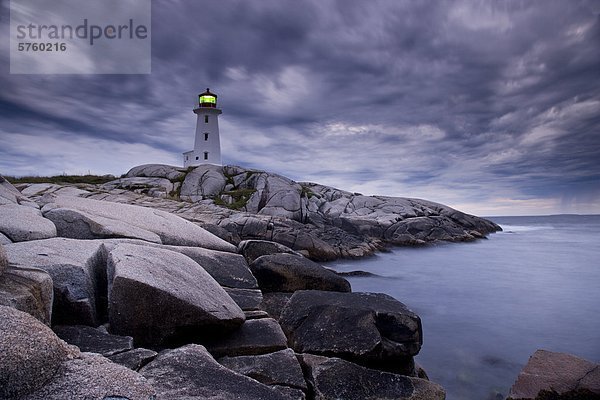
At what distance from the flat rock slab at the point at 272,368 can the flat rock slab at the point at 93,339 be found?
1.22 m

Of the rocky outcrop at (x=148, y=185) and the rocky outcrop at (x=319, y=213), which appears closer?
the rocky outcrop at (x=319, y=213)

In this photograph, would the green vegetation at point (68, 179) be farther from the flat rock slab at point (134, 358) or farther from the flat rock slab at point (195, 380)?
the flat rock slab at point (195, 380)

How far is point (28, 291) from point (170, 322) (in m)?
1.59

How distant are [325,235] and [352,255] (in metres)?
2.63

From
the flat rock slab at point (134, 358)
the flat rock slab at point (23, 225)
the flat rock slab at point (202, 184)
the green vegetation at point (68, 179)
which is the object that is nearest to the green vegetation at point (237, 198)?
the flat rock slab at point (202, 184)

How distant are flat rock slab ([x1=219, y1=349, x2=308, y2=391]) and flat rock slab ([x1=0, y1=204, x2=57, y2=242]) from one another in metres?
4.05

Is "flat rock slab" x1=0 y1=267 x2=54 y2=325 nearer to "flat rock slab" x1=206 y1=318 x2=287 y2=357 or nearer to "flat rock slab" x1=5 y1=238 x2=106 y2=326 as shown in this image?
"flat rock slab" x1=5 y1=238 x2=106 y2=326

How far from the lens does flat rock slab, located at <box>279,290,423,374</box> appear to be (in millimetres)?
5434

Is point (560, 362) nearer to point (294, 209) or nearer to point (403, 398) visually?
point (403, 398)

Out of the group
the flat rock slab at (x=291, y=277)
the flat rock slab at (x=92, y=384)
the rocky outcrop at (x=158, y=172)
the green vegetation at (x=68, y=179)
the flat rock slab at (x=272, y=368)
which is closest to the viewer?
the flat rock slab at (x=92, y=384)

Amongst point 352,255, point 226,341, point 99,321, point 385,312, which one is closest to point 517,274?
point 352,255

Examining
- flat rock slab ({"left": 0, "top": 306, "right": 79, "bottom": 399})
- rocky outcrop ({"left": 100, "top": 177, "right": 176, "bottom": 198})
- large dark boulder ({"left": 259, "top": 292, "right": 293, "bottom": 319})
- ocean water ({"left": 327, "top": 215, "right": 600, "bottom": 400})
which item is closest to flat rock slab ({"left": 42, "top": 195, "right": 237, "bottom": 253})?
large dark boulder ({"left": 259, "top": 292, "right": 293, "bottom": 319})

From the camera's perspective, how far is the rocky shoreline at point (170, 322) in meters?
2.66

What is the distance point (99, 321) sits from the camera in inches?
191
